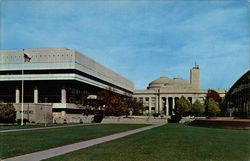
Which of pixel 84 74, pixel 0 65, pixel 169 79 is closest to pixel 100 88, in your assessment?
pixel 84 74

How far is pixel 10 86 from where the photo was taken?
83.9 metres

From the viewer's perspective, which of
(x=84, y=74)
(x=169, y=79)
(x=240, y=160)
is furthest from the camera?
(x=169, y=79)

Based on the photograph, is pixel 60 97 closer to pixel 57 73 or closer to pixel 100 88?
pixel 57 73

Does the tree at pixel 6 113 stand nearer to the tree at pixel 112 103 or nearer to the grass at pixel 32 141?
the grass at pixel 32 141

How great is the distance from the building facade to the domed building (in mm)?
63706

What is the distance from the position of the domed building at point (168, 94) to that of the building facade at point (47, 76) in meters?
63.7

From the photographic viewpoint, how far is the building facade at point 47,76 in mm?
76562

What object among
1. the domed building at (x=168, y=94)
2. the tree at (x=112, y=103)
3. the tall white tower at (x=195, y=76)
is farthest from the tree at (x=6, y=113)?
the tall white tower at (x=195, y=76)

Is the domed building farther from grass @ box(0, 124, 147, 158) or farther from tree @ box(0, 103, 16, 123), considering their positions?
grass @ box(0, 124, 147, 158)

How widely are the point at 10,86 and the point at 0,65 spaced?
658cm

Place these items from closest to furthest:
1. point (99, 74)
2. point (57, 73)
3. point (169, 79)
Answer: point (57, 73)
point (99, 74)
point (169, 79)

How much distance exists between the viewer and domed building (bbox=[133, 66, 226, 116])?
14288cm

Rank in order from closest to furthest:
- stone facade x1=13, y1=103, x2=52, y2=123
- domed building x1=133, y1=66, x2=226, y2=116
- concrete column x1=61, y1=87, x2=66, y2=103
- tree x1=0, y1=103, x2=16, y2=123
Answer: tree x1=0, y1=103, x2=16, y2=123
stone facade x1=13, y1=103, x2=52, y2=123
concrete column x1=61, y1=87, x2=66, y2=103
domed building x1=133, y1=66, x2=226, y2=116

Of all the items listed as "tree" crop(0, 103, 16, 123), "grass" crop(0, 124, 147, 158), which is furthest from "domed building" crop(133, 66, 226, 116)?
"grass" crop(0, 124, 147, 158)
